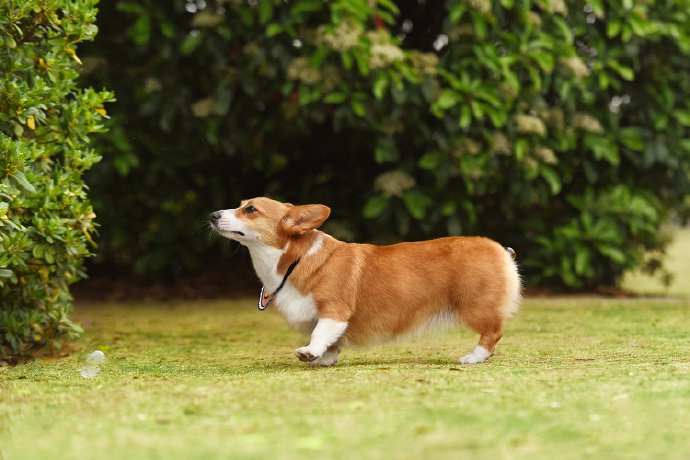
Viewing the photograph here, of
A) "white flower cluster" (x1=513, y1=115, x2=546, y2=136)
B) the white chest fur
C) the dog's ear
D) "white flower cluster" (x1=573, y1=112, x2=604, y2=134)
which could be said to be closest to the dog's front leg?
the white chest fur

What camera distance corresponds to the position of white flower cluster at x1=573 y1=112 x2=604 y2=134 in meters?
10.8

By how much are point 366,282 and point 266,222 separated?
68cm

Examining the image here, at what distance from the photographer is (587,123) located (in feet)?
35.4

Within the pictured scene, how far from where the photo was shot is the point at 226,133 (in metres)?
10.6

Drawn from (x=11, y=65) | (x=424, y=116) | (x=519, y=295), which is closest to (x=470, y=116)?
(x=424, y=116)

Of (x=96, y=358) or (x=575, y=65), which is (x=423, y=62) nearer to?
(x=575, y=65)

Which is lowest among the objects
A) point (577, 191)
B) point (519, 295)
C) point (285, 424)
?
point (285, 424)

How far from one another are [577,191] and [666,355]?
625 cm

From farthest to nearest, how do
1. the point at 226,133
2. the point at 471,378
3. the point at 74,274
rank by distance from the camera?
the point at 226,133, the point at 74,274, the point at 471,378

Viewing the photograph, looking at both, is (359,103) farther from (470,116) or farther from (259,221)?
(259,221)

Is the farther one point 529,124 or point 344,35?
point 529,124

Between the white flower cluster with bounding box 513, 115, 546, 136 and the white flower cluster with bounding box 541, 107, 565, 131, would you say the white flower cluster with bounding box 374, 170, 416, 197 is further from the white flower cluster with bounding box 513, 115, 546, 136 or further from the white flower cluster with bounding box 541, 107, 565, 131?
the white flower cluster with bounding box 541, 107, 565, 131

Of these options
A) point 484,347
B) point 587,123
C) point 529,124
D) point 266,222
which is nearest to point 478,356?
point 484,347

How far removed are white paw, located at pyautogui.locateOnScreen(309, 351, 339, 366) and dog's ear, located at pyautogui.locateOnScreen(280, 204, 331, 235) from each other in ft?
2.41
